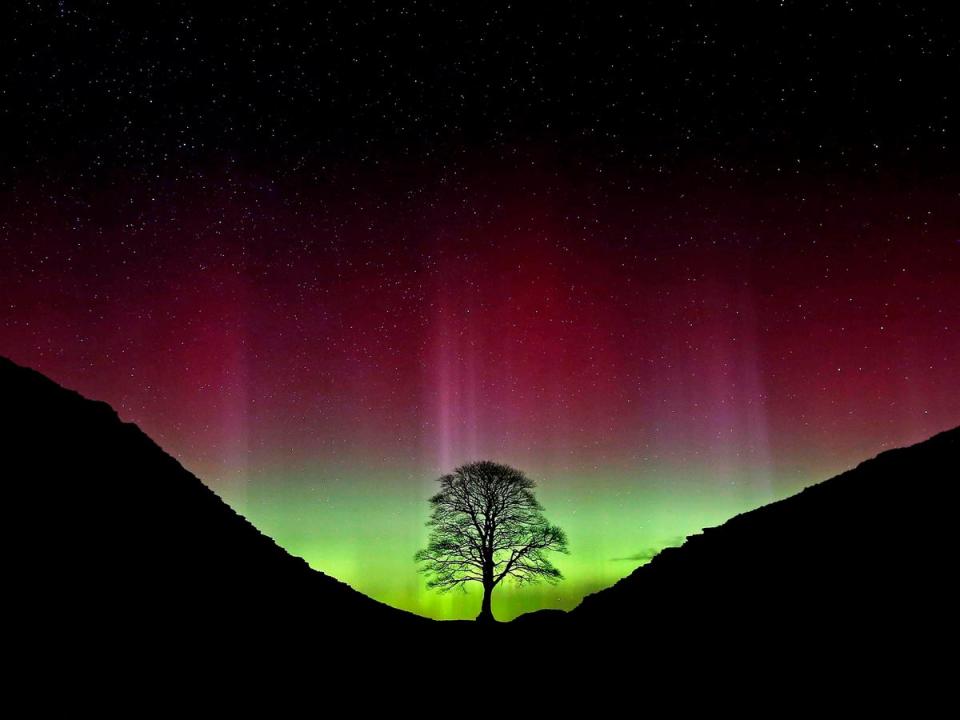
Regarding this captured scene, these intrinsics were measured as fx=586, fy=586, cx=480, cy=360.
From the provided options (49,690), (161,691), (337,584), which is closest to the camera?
(49,690)

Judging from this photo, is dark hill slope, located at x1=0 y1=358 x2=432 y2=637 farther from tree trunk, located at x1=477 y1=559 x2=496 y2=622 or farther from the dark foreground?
tree trunk, located at x1=477 y1=559 x2=496 y2=622

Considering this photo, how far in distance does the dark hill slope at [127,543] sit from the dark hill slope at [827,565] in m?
9.50

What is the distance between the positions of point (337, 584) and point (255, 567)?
507 cm

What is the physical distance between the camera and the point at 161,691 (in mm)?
10602

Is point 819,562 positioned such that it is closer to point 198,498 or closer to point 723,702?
point 723,702

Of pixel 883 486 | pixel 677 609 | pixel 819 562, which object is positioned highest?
pixel 883 486

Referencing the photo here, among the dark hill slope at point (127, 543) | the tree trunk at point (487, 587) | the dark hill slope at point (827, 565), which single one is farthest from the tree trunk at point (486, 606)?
the dark hill slope at point (827, 565)

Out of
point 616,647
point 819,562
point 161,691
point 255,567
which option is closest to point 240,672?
point 161,691

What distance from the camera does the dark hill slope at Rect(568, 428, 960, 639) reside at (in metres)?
10.5

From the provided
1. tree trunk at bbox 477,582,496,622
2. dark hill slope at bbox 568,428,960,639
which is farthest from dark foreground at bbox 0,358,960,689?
tree trunk at bbox 477,582,496,622

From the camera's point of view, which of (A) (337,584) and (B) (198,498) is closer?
(B) (198,498)

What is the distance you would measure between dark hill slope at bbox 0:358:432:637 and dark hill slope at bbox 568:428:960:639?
9.50m

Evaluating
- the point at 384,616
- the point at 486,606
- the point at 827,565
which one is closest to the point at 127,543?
the point at 384,616

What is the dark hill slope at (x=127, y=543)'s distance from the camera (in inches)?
492
